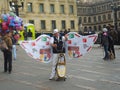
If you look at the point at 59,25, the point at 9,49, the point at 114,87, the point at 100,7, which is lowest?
the point at 114,87

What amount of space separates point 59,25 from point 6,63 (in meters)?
68.9

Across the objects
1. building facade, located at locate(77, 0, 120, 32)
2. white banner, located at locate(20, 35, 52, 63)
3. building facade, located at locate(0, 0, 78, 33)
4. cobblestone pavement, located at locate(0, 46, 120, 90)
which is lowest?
cobblestone pavement, located at locate(0, 46, 120, 90)

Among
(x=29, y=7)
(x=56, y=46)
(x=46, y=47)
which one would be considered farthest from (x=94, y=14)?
(x=56, y=46)

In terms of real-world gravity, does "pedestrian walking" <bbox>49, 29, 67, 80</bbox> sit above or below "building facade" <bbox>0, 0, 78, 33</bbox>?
below

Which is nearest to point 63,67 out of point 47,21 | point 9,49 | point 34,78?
point 34,78

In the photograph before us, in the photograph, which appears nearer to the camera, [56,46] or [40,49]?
[56,46]

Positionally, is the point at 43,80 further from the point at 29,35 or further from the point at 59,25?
the point at 59,25

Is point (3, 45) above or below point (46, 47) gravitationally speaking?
above

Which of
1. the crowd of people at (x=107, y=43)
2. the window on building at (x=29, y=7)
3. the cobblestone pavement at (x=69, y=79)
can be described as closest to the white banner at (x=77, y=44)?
the cobblestone pavement at (x=69, y=79)

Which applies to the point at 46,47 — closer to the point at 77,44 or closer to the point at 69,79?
the point at 77,44

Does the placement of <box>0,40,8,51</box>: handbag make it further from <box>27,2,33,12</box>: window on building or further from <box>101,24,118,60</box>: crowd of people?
<box>27,2,33,12</box>: window on building

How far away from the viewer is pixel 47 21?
83125mm

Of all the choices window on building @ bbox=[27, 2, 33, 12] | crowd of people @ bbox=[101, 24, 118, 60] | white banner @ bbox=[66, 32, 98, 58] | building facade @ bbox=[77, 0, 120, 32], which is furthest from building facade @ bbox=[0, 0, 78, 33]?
white banner @ bbox=[66, 32, 98, 58]

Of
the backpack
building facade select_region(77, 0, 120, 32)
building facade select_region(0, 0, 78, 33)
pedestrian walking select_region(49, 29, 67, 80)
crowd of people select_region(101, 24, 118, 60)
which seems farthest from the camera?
building facade select_region(77, 0, 120, 32)
